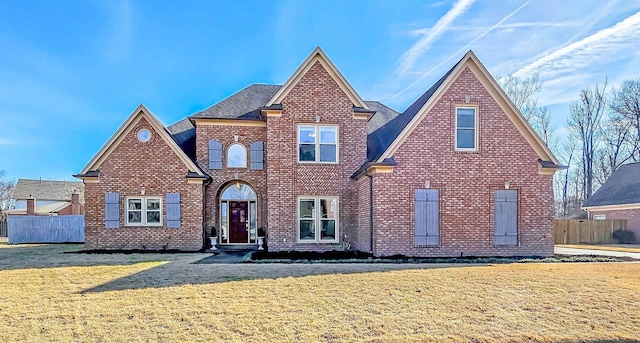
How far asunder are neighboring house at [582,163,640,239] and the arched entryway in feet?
78.0

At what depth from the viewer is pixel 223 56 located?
58.2 feet

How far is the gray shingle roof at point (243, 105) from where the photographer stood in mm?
16312

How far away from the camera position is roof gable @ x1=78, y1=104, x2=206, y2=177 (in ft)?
50.3

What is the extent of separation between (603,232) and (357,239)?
60.8ft

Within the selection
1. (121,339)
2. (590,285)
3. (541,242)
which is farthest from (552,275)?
(121,339)

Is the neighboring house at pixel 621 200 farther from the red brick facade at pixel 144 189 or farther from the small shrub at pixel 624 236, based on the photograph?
the red brick facade at pixel 144 189

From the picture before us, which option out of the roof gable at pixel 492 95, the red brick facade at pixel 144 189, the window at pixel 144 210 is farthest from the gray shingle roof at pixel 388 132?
the window at pixel 144 210

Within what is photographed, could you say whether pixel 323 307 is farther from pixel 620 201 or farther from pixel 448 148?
pixel 620 201

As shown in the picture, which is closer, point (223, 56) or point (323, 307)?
point (323, 307)

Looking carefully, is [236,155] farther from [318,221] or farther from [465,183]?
[465,183]

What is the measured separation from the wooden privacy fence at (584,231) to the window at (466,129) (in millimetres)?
13917

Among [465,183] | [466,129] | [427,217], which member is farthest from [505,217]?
[466,129]

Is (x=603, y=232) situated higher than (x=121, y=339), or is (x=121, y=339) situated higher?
(x=121, y=339)

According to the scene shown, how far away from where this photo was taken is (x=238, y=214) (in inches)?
667
